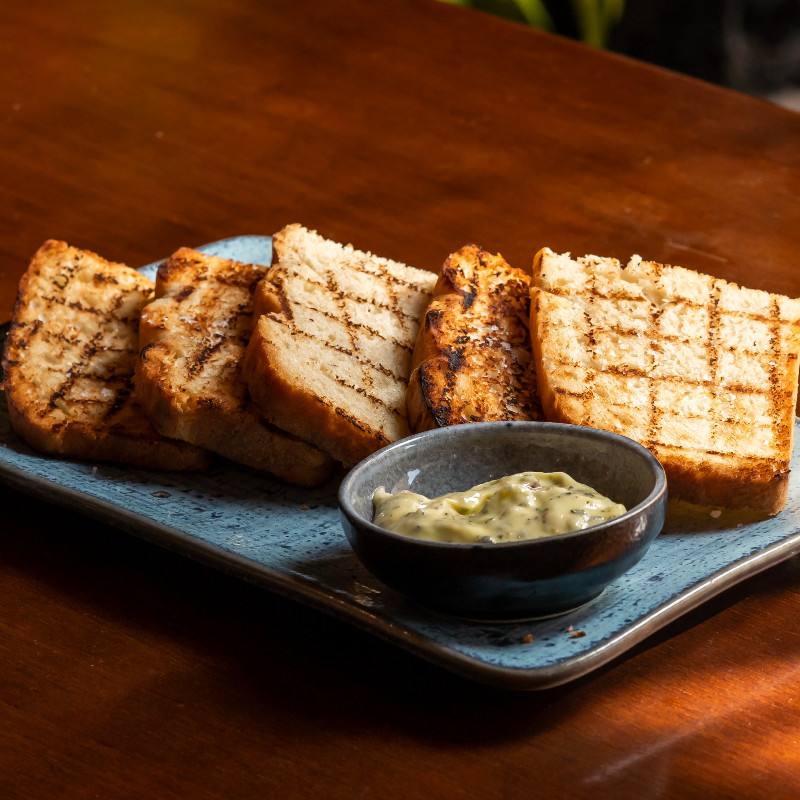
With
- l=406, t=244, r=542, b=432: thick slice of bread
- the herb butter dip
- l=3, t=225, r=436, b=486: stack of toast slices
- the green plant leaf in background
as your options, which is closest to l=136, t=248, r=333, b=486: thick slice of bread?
l=3, t=225, r=436, b=486: stack of toast slices

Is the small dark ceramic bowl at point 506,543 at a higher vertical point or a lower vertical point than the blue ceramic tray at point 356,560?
higher

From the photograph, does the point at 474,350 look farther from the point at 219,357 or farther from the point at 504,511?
the point at 504,511

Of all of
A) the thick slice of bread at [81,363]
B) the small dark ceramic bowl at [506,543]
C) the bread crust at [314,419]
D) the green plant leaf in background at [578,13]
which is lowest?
the thick slice of bread at [81,363]

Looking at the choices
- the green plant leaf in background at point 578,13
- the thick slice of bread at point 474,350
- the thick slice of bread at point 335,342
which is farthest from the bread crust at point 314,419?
the green plant leaf in background at point 578,13

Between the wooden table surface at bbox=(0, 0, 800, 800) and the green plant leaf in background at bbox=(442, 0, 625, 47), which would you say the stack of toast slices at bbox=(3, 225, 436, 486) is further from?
the green plant leaf in background at bbox=(442, 0, 625, 47)

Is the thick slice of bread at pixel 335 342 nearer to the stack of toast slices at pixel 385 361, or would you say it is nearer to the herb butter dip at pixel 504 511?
the stack of toast slices at pixel 385 361

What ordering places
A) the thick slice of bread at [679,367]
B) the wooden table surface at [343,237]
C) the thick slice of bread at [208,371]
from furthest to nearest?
the thick slice of bread at [208,371] → the thick slice of bread at [679,367] → the wooden table surface at [343,237]

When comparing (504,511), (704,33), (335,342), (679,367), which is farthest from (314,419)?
(704,33)
